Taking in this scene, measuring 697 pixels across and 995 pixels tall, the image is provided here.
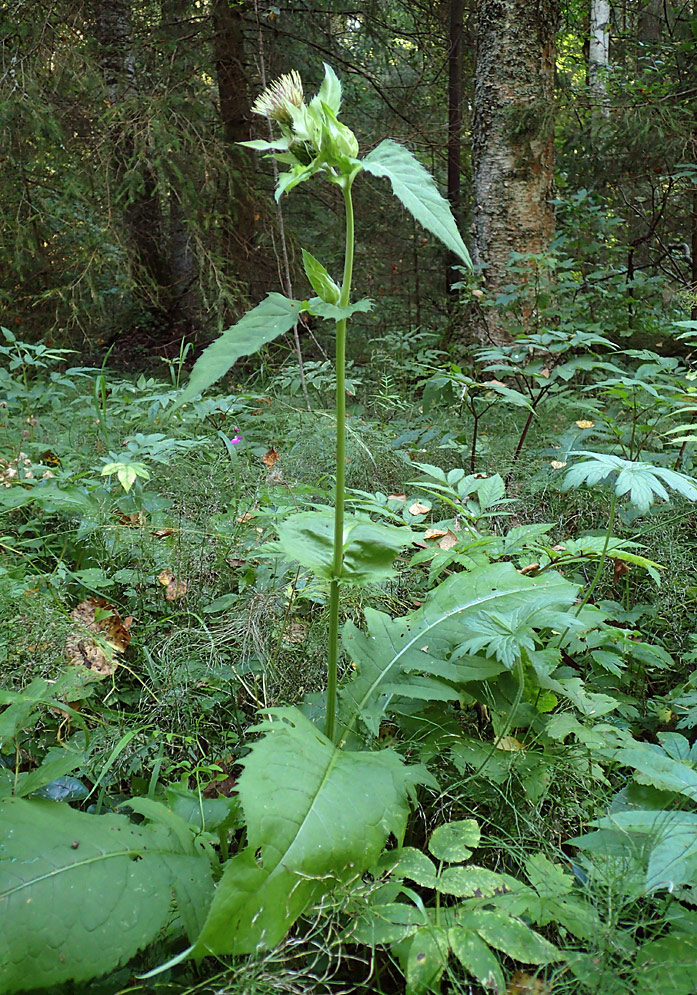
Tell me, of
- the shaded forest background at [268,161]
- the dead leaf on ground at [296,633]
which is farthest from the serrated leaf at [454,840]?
the shaded forest background at [268,161]

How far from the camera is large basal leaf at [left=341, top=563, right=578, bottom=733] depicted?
124cm

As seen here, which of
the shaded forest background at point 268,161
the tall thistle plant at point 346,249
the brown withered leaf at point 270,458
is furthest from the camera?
the shaded forest background at point 268,161

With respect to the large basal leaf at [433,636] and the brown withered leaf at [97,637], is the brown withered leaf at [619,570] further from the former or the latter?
the brown withered leaf at [97,637]

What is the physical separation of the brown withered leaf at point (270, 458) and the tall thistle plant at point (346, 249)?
5.76ft

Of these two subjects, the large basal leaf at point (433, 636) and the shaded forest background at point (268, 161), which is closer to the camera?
the large basal leaf at point (433, 636)

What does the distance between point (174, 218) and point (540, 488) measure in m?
5.55

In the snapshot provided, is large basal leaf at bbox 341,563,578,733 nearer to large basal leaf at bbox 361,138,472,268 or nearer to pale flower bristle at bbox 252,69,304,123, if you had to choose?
large basal leaf at bbox 361,138,472,268

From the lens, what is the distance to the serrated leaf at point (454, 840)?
1.00m

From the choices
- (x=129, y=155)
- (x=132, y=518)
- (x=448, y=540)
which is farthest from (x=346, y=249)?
(x=129, y=155)

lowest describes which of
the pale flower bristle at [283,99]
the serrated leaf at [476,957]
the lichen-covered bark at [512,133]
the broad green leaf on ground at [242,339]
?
the serrated leaf at [476,957]

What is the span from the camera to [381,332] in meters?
7.19

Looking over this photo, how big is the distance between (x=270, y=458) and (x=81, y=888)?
87.7 inches

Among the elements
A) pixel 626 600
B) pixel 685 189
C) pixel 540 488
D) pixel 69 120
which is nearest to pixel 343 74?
pixel 69 120

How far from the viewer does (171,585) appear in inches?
75.2
